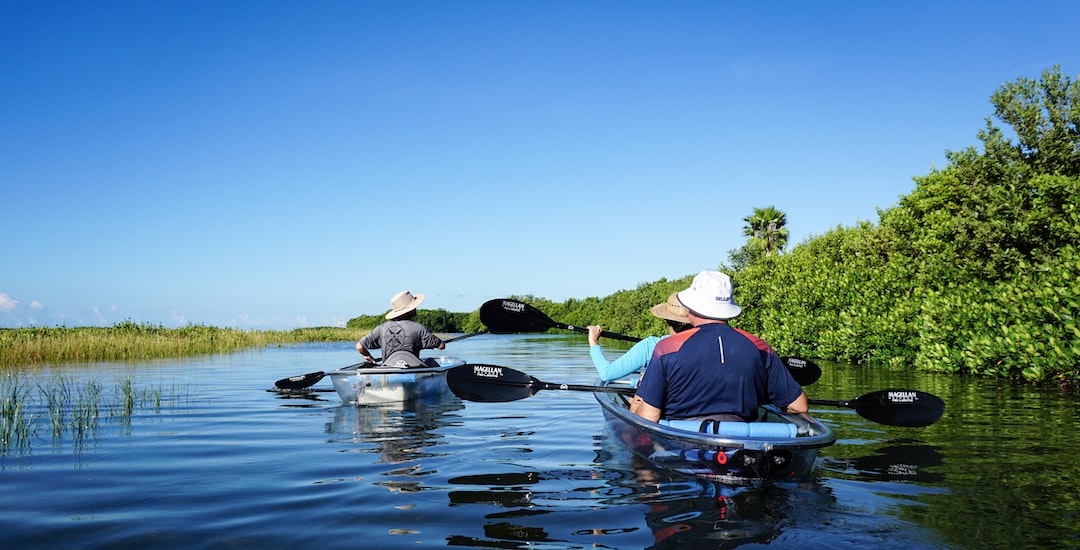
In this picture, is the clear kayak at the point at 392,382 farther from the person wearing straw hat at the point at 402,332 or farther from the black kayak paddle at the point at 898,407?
the black kayak paddle at the point at 898,407

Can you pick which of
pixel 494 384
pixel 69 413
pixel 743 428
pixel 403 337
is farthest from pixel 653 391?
pixel 69 413

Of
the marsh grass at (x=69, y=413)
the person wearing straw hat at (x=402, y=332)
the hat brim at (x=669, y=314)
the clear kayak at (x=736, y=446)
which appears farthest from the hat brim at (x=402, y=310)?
the clear kayak at (x=736, y=446)

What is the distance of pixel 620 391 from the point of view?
834cm

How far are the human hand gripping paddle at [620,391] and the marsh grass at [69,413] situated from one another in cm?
427

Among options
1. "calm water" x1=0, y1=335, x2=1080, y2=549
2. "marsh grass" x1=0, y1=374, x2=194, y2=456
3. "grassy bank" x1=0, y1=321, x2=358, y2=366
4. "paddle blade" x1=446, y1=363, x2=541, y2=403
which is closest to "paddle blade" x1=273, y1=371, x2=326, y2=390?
"marsh grass" x1=0, y1=374, x2=194, y2=456

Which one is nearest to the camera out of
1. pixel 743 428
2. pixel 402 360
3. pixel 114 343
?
pixel 743 428

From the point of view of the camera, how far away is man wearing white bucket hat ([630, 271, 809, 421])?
18.6ft

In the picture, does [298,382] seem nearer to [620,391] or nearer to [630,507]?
[620,391]

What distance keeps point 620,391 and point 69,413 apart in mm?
8024

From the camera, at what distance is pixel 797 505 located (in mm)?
5102

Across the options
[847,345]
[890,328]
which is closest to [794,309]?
[847,345]

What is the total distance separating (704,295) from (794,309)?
908 inches

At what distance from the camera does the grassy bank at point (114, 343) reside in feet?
74.8

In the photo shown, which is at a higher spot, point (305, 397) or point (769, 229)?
point (769, 229)
